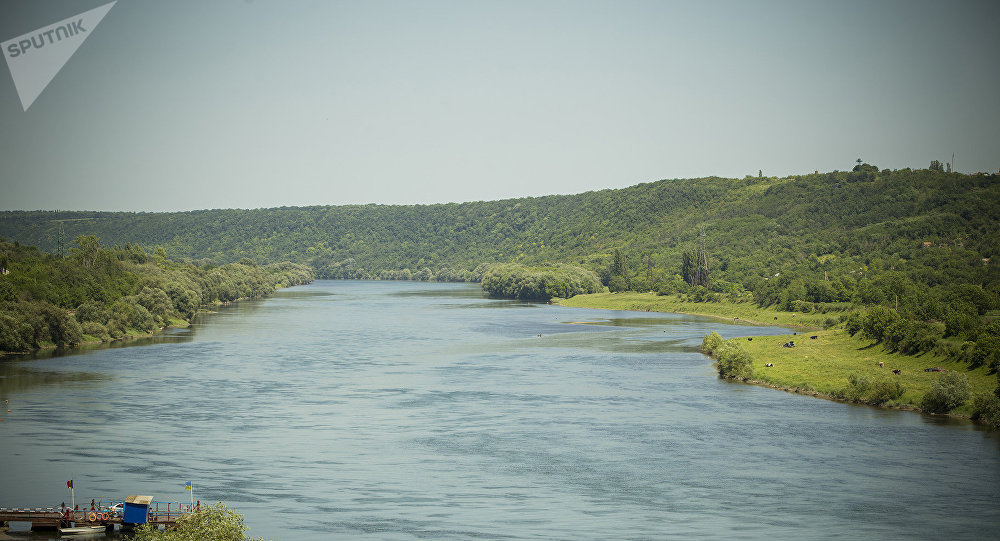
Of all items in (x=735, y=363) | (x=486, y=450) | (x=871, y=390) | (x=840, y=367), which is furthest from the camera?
(x=735, y=363)

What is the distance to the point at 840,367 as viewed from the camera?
6688 centimetres

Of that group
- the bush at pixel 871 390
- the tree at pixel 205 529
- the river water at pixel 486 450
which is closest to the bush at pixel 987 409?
the river water at pixel 486 450

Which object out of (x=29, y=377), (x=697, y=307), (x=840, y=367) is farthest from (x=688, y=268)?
(x=29, y=377)

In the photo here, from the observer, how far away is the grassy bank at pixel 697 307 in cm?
11119

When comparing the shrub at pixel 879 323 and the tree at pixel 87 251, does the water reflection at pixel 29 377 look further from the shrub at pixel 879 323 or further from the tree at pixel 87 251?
the shrub at pixel 879 323

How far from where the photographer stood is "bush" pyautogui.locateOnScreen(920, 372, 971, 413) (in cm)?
5338

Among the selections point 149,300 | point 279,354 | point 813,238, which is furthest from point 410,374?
point 813,238

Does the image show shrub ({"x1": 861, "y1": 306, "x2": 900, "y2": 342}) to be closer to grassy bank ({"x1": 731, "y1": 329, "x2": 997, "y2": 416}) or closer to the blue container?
grassy bank ({"x1": 731, "y1": 329, "x2": 997, "y2": 416})

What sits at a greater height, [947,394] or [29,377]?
[29,377]

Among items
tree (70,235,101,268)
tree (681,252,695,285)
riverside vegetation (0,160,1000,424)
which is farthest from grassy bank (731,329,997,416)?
tree (70,235,101,268)

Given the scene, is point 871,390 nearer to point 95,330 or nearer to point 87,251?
point 95,330

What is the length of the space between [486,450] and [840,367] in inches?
1340

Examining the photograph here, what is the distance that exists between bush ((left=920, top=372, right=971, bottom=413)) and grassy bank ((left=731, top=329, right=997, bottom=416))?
54 centimetres

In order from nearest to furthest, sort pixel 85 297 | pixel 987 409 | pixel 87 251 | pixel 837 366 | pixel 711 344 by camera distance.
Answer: pixel 987 409 < pixel 837 366 < pixel 711 344 < pixel 85 297 < pixel 87 251
